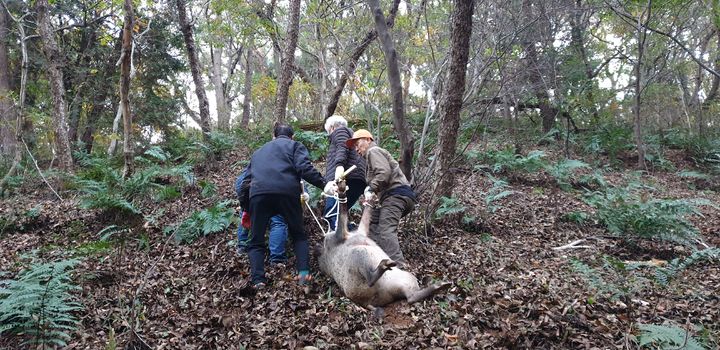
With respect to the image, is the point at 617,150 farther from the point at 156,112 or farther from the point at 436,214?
the point at 156,112

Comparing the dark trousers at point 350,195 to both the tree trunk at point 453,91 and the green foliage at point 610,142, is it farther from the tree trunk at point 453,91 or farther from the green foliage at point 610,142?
the green foliage at point 610,142

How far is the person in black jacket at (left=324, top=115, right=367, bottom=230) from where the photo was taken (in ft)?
20.2

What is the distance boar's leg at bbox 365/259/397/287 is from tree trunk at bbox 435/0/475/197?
2510 mm

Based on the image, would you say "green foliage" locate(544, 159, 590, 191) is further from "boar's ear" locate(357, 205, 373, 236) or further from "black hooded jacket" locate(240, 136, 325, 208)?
"black hooded jacket" locate(240, 136, 325, 208)

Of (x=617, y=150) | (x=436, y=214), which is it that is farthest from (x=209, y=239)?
(x=617, y=150)

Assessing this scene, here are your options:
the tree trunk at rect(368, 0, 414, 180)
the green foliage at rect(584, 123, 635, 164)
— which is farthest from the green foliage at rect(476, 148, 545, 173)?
the tree trunk at rect(368, 0, 414, 180)

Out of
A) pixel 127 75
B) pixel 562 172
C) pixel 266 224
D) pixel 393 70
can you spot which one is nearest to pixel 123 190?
pixel 127 75

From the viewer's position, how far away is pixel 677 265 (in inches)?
206

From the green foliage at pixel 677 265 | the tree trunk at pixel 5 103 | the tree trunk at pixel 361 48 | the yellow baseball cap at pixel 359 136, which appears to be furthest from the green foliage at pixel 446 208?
the tree trunk at pixel 5 103

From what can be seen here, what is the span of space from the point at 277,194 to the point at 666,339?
13.4 ft

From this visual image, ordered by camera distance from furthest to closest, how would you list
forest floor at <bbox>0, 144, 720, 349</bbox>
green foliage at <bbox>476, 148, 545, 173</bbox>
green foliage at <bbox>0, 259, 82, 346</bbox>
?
green foliage at <bbox>476, 148, 545, 173</bbox>
forest floor at <bbox>0, 144, 720, 349</bbox>
green foliage at <bbox>0, 259, 82, 346</bbox>

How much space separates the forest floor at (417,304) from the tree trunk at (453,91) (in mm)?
819

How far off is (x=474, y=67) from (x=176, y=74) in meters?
12.7

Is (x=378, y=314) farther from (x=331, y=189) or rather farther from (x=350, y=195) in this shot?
(x=350, y=195)
